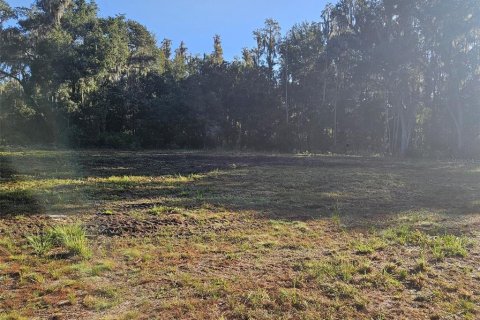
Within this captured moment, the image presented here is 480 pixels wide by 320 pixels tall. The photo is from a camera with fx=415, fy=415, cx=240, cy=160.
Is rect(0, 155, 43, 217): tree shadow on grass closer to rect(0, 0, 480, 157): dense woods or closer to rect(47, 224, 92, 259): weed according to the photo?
rect(47, 224, 92, 259): weed

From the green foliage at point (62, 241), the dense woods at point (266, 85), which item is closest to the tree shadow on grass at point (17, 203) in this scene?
the green foliage at point (62, 241)

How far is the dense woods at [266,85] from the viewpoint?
82.6ft

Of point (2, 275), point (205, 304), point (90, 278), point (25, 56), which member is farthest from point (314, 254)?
point (25, 56)

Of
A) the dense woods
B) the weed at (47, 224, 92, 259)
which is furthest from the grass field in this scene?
the dense woods

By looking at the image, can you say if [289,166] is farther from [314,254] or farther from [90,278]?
[90,278]

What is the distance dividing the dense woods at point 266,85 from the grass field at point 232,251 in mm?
16253

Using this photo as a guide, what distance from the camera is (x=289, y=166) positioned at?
17047 millimetres

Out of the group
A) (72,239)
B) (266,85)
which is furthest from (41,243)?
(266,85)

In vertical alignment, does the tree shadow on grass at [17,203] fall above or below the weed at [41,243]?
above

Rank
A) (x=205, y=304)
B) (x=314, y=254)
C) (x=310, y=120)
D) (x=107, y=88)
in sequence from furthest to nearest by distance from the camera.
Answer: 1. (x=310, y=120)
2. (x=107, y=88)
3. (x=314, y=254)
4. (x=205, y=304)

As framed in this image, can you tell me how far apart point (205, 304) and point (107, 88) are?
2832 cm

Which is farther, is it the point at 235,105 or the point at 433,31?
the point at 235,105

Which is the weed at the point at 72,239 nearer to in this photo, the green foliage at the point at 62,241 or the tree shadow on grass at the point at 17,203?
the green foliage at the point at 62,241

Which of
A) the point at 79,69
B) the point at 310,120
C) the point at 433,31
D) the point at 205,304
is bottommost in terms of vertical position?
the point at 205,304
